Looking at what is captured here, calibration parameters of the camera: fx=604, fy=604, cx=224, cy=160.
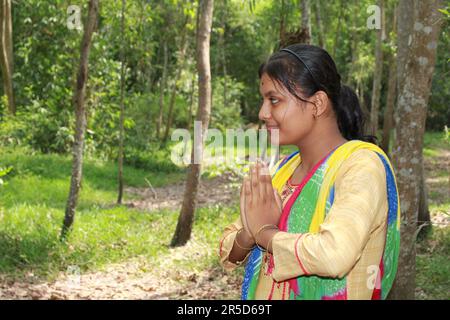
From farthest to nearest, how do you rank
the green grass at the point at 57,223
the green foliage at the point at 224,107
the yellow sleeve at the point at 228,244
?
the green foliage at the point at 224,107
the green grass at the point at 57,223
the yellow sleeve at the point at 228,244

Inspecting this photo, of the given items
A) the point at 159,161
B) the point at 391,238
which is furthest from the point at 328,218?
the point at 159,161

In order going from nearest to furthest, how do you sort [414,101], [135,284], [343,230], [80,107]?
[343,230] → [414,101] → [135,284] → [80,107]

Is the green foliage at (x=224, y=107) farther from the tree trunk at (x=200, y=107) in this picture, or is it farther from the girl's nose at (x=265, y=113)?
the girl's nose at (x=265, y=113)

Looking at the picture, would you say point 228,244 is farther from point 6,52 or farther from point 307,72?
point 6,52

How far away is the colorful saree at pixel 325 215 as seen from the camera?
1.79 metres

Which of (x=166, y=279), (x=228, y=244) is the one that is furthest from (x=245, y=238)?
(x=166, y=279)

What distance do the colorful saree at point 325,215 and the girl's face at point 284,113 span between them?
0.12m

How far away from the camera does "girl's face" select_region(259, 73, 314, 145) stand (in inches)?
74.2

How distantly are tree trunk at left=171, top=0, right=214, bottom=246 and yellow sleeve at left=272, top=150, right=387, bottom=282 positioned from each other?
5.66 m

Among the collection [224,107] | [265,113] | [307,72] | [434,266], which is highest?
[307,72]

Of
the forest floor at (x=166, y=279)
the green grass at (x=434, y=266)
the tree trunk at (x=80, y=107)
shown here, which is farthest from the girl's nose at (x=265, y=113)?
the tree trunk at (x=80, y=107)

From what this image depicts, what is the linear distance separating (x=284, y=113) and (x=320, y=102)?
0.12m

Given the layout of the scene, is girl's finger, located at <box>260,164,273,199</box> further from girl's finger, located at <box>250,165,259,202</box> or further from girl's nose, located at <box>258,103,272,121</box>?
girl's nose, located at <box>258,103,272,121</box>

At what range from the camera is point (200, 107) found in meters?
7.52
